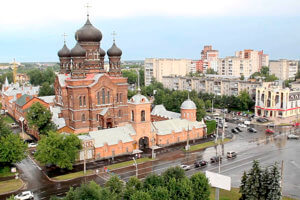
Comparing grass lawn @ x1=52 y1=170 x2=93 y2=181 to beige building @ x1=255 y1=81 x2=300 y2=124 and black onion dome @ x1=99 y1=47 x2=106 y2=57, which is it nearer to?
black onion dome @ x1=99 y1=47 x2=106 y2=57

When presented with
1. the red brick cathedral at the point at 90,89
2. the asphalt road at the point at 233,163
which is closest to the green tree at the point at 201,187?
the asphalt road at the point at 233,163

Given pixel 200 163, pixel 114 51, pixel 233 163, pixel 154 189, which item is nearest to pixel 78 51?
pixel 114 51

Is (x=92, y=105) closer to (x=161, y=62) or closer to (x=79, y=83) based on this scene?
(x=79, y=83)

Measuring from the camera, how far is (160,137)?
5162cm

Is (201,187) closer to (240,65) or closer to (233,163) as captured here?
(233,163)

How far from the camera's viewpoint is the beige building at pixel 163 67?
132 meters

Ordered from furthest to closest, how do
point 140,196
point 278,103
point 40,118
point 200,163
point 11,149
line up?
point 278,103 → point 40,118 → point 200,163 → point 11,149 → point 140,196

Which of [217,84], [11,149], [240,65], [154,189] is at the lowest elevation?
[154,189]

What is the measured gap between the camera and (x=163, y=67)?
132 meters

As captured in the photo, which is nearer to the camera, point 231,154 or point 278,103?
point 231,154

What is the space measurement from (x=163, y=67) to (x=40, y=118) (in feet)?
280

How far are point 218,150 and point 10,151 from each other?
3071 centimetres

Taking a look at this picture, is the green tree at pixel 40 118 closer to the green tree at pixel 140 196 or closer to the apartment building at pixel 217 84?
the green tree at pixel 140 196

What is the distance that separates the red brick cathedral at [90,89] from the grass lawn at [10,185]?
17235 mm
